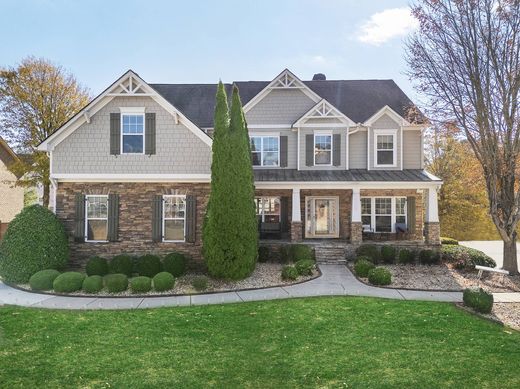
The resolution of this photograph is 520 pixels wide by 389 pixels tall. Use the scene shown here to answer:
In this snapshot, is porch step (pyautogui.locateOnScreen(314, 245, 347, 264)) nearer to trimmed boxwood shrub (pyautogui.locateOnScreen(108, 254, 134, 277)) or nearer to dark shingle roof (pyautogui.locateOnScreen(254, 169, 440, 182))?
dark shingle roof (pyautogui.locateOnScreen(254, 169, 440, 182))

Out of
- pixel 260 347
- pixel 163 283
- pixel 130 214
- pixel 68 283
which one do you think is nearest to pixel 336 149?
pixel 130 214

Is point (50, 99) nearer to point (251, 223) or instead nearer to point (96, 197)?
point (96, 197)

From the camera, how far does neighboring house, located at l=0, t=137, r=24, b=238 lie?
24266 mm

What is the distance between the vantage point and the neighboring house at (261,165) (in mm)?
14359

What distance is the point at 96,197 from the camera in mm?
14617

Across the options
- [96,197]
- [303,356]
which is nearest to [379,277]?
[303,356]

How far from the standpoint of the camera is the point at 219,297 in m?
10.6

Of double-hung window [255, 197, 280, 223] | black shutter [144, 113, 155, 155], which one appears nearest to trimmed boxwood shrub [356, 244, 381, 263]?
double-hung window [255, 197, 280, 223]

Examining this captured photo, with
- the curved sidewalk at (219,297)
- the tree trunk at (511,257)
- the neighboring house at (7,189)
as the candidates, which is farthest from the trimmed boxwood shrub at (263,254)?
the neighboring house at (7,189)

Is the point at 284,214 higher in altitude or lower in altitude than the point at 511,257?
higher

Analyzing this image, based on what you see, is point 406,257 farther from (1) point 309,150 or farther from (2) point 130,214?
(2) point 130,214

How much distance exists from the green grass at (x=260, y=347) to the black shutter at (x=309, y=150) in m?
10.1

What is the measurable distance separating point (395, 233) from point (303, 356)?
13867mm

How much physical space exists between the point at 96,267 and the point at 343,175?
11.3m
